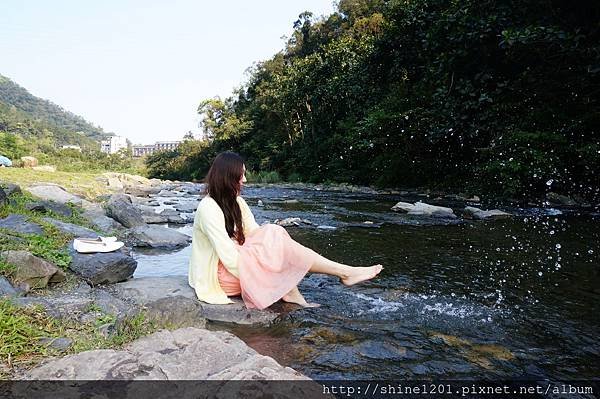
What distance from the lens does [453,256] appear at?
5953 mm

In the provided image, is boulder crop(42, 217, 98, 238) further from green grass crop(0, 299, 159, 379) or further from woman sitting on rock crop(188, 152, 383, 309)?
green grass crop(0, 299, 159, 379)

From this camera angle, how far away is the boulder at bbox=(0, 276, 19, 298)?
288cm

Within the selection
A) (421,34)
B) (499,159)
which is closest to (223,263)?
(421,34)

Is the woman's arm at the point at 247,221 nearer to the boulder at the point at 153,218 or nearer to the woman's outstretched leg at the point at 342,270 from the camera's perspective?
the woman's outstretched leg at the point at 342,270

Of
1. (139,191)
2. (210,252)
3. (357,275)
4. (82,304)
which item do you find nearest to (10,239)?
(82,304)

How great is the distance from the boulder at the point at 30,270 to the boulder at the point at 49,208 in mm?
3133

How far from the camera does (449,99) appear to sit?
7.05 m

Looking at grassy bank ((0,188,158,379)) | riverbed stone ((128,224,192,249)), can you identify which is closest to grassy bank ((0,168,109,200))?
riverbed stone ((128,224,192,249))

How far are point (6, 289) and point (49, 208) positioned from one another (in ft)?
14.3

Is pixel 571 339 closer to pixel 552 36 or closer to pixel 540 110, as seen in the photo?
pixel 552 36

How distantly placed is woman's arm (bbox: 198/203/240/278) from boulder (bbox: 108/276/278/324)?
0.32m

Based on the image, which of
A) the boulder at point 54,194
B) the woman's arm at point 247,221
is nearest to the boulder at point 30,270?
the woman's arm at point 247,221

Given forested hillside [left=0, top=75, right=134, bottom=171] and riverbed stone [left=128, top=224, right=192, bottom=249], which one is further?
forested hillside [left=0, top=75, right=134, bottom=171]

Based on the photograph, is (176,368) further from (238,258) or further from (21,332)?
(238,258)
